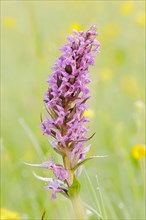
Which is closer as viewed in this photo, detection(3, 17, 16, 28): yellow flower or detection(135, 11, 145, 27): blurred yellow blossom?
detection(135, 11, 145, 27): blurred yellow blossom

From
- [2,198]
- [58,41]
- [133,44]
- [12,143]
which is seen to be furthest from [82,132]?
[58,41]

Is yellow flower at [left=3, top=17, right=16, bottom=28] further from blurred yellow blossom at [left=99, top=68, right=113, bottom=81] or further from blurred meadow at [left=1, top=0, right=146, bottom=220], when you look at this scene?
blurred yellow blossom at [left=99, top=68, right=113, bottom=81]

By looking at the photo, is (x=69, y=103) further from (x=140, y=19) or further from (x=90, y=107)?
(x=140, y=19)

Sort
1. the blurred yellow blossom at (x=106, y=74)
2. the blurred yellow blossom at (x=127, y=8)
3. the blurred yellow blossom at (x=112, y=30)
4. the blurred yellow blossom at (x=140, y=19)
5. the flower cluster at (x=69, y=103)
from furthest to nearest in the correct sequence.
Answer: the blurred yellow blossom at (x=127, y=8)
the blurred yellow blossom at (x=112, y=30)
the blurred yellow blossom at (x=140, y=19)
the blurred yellow blossom at (x=106, y=74)
the flower cluster at (x=69, y=103)

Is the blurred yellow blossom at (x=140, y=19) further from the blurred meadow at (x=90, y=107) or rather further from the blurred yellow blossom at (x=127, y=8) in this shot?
the blurred yellow blossom at (x=127, y=8)

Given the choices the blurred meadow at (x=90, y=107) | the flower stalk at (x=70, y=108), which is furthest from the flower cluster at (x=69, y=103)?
the blurred meadow at (x=90, y=107)

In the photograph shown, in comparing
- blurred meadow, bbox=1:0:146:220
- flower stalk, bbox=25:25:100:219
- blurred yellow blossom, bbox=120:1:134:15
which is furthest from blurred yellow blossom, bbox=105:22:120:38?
flower stalk, bbox=25:25:100:219

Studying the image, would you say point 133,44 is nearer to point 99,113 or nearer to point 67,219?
point 99,113

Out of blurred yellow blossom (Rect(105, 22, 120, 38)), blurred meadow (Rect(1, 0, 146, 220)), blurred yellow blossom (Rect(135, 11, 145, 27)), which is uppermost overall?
blurred yellow blossom (Rect(135, 11, 145, 27))
